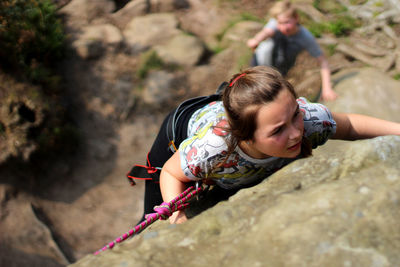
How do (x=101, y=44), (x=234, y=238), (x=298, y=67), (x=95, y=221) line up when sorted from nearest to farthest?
1. (x=234, y=238)
2. (x=95, y=221)
3. (x=298, y=67)
4. (x=101, y=44)

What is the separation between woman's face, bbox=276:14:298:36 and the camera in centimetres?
420

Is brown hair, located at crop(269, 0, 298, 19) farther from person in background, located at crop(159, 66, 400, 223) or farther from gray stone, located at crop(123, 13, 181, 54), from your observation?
gray stone, located at crop(123, 13, 181, 54)

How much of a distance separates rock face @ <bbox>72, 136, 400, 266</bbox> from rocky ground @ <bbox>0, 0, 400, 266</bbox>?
3.67 meters

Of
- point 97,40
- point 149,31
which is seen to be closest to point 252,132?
point 97,40

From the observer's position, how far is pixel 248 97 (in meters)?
1.57

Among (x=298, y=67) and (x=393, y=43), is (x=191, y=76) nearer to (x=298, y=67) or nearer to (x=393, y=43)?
(x=298, y=67)

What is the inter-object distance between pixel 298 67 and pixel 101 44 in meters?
3.44

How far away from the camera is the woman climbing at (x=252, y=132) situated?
155cm

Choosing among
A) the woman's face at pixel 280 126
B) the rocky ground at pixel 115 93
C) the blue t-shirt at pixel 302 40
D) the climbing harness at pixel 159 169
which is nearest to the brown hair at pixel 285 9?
the blue t-shirt at pixel 302 40

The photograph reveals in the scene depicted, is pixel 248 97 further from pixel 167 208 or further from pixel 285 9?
pixel 285 9

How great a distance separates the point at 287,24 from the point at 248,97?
2986mm

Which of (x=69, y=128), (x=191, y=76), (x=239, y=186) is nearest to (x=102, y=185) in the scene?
(x=69, y=128)

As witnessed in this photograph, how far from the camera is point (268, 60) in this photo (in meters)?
4.54

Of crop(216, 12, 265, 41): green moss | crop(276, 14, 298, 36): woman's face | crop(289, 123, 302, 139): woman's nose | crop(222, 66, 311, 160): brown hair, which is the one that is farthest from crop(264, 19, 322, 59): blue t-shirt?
crop(289, 123, 302, 139): woman's nose
